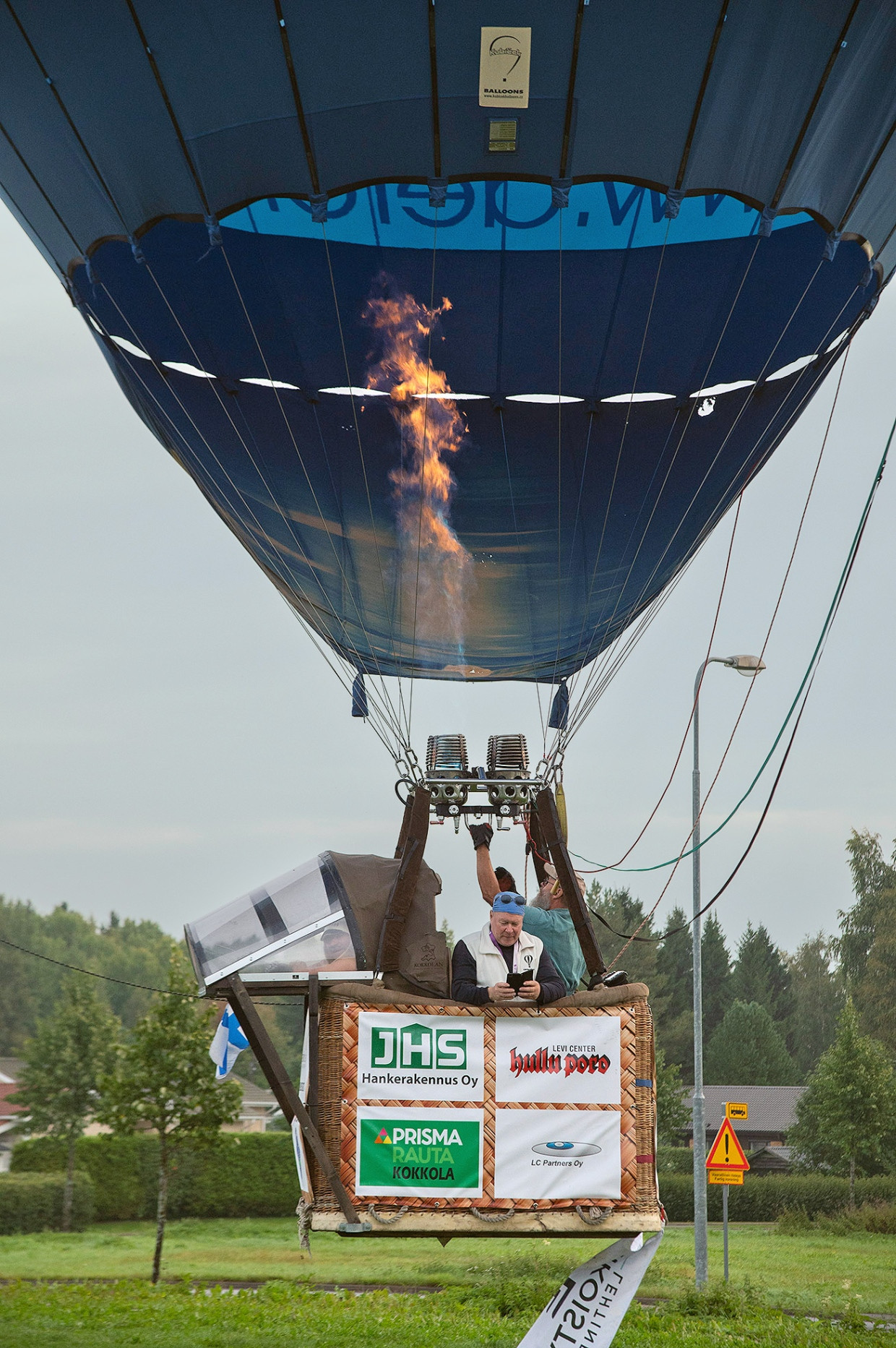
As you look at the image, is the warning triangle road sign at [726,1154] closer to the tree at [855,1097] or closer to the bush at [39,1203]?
the tree at [855,1097]

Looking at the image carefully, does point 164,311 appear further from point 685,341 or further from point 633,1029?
point 633,1029

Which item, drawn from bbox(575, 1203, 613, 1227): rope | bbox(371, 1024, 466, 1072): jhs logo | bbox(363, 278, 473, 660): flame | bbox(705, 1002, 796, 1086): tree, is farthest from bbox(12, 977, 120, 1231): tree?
bbox(575, 1203, 613, 1227): rope

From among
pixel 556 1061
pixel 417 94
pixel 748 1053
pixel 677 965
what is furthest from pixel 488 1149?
pixel 677 965

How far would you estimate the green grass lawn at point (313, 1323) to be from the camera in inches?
479

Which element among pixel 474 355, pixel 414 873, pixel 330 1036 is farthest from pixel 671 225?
pixel 330 1036

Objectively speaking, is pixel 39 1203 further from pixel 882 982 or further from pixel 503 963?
pixel 503 963

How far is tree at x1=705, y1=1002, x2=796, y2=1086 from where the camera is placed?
148 ft

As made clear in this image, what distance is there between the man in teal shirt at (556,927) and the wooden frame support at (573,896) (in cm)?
5

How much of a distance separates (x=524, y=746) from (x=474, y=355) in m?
3.88

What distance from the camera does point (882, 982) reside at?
132 ft

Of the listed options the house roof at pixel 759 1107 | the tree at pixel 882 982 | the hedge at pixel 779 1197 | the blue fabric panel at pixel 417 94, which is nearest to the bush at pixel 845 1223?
the hedge at pixel 779 1197

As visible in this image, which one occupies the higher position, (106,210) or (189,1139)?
(106,210)

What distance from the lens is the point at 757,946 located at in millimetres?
54250

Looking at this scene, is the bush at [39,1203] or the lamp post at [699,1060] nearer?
the lamp post at [699,1060]
